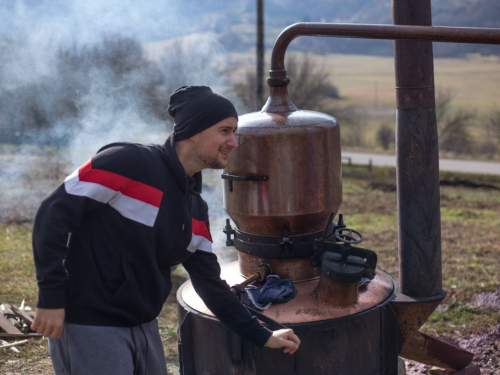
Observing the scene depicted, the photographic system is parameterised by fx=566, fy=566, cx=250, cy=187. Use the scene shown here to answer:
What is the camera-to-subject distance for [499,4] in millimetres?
65625

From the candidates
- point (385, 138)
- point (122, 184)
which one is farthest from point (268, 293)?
point (385, 138)

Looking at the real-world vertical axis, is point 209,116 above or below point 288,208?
above

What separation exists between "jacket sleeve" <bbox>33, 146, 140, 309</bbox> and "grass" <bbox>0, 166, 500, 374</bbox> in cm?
272

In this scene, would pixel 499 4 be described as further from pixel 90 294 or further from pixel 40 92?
pixel 90 294

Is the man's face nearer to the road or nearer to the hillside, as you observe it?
the road

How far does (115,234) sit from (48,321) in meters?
0.48

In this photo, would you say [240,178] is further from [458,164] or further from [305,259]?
[458,164]

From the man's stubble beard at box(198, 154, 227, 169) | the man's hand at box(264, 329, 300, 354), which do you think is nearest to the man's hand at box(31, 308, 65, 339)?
the man's stubble beard at box(198, 154, 227, 169)

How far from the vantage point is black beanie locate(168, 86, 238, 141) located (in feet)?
9.33

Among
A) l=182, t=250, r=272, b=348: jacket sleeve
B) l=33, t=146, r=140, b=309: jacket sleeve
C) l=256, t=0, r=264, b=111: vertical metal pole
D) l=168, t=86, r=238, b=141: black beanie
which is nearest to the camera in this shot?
l=33, t=146, r=140, b=309: jacket sleeve

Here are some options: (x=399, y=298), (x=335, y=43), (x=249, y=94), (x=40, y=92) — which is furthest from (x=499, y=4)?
(x=399, y=298)

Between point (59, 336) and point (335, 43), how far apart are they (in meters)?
86.6

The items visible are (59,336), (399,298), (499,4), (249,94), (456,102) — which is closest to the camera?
(59,336)

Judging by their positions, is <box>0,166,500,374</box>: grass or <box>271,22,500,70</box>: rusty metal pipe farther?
<box>0,166,500,374</box>: grass
